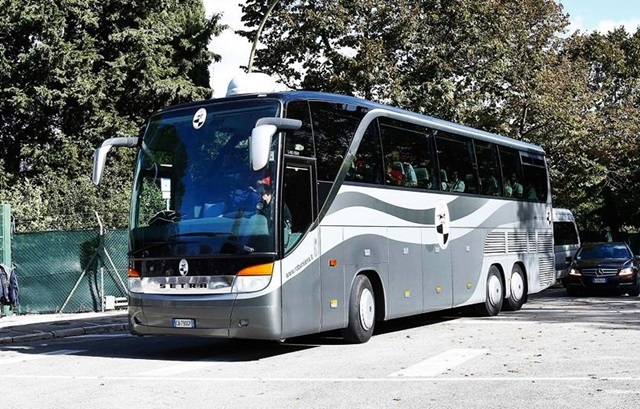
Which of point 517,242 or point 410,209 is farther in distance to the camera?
point 517,242

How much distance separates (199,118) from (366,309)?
13.3 ft

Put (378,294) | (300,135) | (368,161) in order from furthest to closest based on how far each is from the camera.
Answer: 1. (378,294)
2. (368,161)
3. (300,135)

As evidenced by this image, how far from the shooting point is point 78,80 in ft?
115

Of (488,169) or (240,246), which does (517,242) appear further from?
(240,246)

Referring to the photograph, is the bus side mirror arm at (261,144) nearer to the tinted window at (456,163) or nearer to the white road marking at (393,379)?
the white road marking at (393,379)

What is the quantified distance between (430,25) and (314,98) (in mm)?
20941

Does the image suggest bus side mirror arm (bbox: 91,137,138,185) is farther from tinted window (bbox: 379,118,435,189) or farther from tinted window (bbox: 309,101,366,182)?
tinted window (bbox: 379,118,435,189)

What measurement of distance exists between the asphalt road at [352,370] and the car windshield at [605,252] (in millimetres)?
9881

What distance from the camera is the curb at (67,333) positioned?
649 inches

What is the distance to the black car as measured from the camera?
2547 centimetres

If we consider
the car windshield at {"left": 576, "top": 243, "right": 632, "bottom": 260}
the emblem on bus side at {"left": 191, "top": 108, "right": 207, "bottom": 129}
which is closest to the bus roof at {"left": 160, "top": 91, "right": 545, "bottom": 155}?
the emblem on bus side at {"left": 191, "top": 108, "right": 207, "bottom": 129}

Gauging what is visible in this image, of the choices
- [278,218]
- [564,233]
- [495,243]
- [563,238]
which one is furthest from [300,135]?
[564,233]

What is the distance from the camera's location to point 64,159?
36594 mm

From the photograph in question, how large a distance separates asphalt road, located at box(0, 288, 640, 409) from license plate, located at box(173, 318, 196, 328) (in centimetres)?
53
